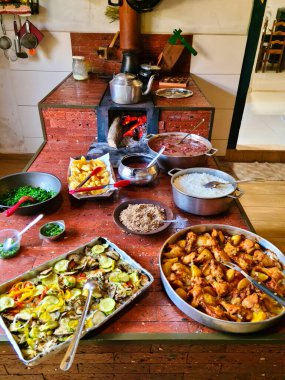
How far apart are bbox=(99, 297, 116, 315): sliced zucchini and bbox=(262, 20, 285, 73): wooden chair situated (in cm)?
812

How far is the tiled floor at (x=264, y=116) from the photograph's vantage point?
13.8 feet

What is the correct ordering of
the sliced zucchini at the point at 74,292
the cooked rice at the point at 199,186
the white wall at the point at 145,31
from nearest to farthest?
the sliced zucchini at the point at 74,292 → the cooked rice at the point at 199,186 → the white wall at the point at 145,31

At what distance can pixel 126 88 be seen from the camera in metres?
2.24

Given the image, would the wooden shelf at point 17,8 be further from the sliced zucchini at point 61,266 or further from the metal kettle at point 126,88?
the sliced zucchini at point 61,266

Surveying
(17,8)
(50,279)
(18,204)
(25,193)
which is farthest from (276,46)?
(50,279)

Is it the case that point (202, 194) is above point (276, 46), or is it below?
below

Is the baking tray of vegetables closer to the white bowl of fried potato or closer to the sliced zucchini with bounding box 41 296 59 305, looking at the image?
the sliced zucchini with bounding box 41 296 59 305

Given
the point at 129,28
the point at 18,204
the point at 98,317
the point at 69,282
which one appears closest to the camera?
the point at 98,317

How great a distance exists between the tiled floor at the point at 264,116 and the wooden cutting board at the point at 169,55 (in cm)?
144

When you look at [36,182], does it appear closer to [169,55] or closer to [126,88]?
[126,88]

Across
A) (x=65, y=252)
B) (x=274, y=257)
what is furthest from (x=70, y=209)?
(x=274, y=257)

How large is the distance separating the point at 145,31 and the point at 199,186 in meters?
2.30

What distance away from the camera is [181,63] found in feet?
10.7

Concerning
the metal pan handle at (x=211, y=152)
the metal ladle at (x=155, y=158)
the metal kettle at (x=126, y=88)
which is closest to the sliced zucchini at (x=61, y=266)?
the metal ladle at (x=155, y=158)
